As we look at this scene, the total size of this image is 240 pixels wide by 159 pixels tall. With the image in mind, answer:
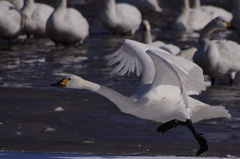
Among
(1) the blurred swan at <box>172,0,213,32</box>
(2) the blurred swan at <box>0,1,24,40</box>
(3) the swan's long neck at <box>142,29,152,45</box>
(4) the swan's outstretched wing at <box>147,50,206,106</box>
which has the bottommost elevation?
(1) the blurred swan at <box>172,0,213,32</box>

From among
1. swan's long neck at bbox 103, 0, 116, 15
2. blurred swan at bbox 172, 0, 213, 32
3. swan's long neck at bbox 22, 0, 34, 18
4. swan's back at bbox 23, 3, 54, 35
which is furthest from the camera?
blurred swan at bbox 172, 0, 213, 32

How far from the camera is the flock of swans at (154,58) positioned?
20.8ft

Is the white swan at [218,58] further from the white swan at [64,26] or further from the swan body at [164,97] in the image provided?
the white swan at [64,26]

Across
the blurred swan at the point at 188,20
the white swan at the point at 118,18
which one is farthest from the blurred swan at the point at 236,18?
the white swan at the point at 118,18

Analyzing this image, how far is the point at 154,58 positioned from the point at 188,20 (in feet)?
44.0

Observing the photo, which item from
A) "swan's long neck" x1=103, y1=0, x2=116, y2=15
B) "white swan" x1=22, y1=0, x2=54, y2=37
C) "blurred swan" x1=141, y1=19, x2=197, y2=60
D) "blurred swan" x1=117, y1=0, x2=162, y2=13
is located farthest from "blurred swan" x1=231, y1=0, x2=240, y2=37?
"blurred swan" x1=117, y1=0, x2=162, y2=13

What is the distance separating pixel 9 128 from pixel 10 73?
13.9ft

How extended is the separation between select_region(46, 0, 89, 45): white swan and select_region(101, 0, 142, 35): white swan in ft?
6.54

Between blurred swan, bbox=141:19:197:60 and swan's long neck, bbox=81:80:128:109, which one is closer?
swan's long neck, bbox=81:80:128:109

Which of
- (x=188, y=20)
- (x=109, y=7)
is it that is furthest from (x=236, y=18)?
(x=109, y=7)

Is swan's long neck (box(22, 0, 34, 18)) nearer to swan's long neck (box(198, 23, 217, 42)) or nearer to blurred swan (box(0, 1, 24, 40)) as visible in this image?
blurred swan (box(0, 1, 24, 40))

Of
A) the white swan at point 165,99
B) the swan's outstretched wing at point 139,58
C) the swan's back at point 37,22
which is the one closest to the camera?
the white swan at point 165,99

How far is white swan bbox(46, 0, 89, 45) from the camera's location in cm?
1506

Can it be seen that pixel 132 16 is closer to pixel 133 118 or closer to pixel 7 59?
pixel 7 59
